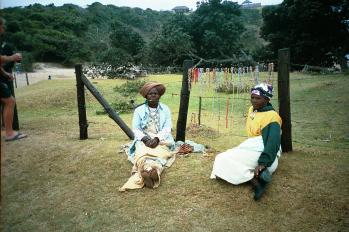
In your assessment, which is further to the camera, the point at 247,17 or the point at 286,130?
the point at 247,17

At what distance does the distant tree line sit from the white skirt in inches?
690

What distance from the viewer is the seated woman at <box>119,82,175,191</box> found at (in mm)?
4574

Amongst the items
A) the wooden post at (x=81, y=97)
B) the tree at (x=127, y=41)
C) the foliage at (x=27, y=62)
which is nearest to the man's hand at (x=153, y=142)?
the wooden post at (x=81, y=97)

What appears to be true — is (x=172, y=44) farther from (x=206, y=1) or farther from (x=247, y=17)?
Result: (x=247, y=17)

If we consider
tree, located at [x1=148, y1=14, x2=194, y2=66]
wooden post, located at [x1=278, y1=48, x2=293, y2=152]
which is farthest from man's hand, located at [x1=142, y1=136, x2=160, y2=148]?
tree, located at [x1=148, y1=14, x2=194, y2=66]

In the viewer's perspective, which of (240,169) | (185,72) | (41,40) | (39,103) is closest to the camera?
(240,169)

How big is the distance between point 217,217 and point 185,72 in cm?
276

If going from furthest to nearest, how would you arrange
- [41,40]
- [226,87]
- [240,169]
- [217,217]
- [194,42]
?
[194,42] < [41,40] < [226,87] < [240,169] < [217,217]

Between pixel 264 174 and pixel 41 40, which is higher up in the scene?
pixel 41 40

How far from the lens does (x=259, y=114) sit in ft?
14.7

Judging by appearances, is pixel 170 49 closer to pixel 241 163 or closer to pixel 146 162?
pixel 146 162

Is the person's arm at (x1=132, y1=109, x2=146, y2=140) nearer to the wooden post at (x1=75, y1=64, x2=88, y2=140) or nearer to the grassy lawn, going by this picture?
the grassy lawn

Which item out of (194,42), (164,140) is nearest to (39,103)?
(164,140)

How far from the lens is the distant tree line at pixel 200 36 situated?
2612 centimetres
